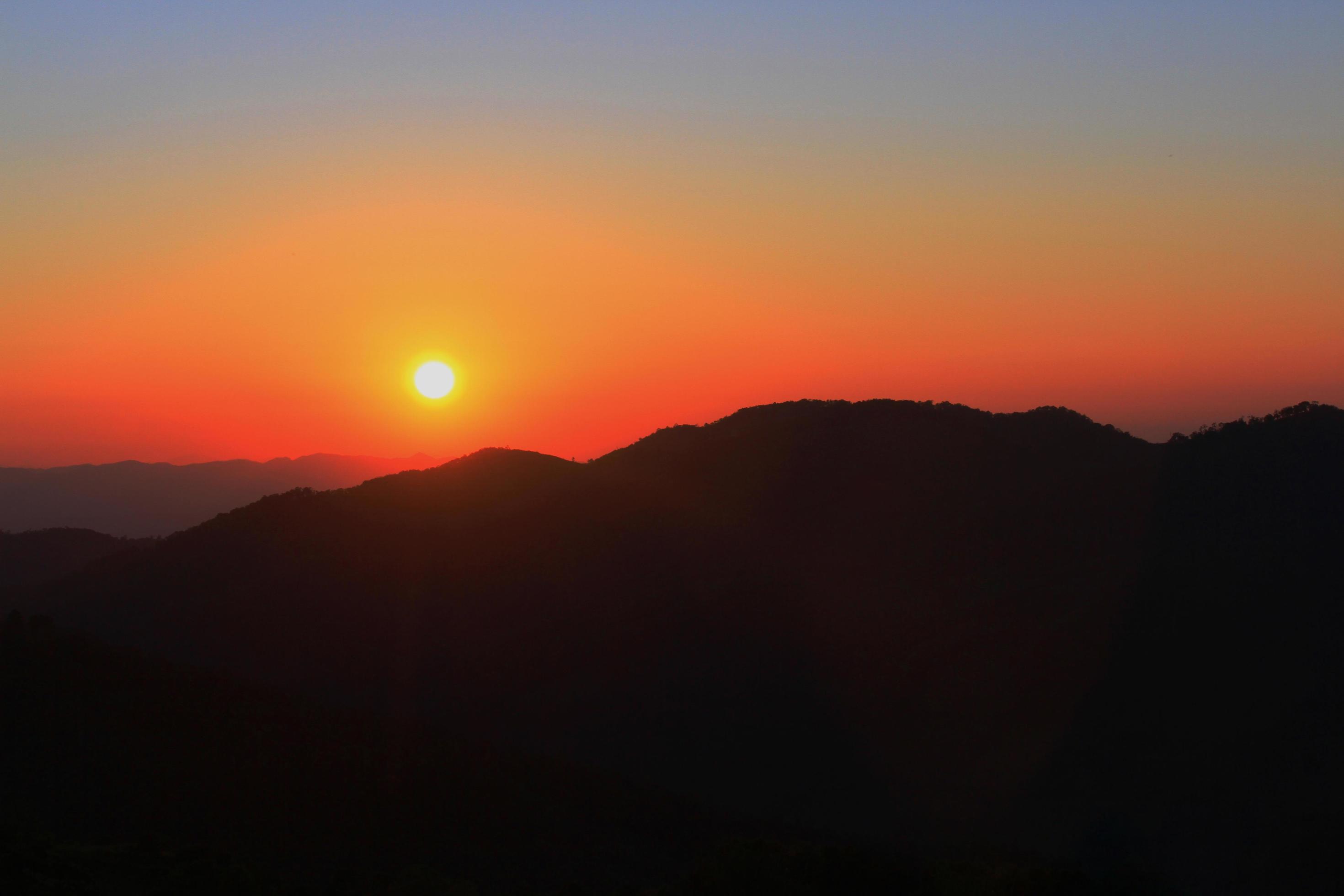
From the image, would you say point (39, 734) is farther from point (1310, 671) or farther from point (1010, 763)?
point (1310, 671)

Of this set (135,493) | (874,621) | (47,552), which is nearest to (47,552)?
(47,552)

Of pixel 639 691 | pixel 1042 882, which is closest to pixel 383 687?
pixel 639 691

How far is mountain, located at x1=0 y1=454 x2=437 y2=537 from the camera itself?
5807 inches

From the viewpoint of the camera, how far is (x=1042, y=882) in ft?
47.9

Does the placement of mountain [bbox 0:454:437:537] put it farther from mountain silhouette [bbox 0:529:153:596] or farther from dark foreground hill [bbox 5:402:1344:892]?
dark foreground hill [bbox 5:402:1344:892]

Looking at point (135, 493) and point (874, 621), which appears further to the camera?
point (135, 493)

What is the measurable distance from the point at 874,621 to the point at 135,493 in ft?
557

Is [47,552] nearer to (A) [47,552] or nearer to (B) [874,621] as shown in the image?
(A) [47,552]

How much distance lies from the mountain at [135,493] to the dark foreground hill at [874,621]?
108 metres

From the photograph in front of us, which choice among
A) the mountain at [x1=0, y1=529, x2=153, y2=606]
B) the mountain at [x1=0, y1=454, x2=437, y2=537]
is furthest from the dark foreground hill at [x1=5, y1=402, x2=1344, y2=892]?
the mountain at [x1=0, y1=454, x2=437, y2=537]

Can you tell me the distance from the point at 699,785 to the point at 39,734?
1458 centimetres

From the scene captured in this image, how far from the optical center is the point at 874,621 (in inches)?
1137

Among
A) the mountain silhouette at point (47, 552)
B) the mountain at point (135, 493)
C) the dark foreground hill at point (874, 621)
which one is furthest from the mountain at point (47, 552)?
the mountain at point (135, 493)

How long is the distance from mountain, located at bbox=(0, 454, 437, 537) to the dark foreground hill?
355ft
